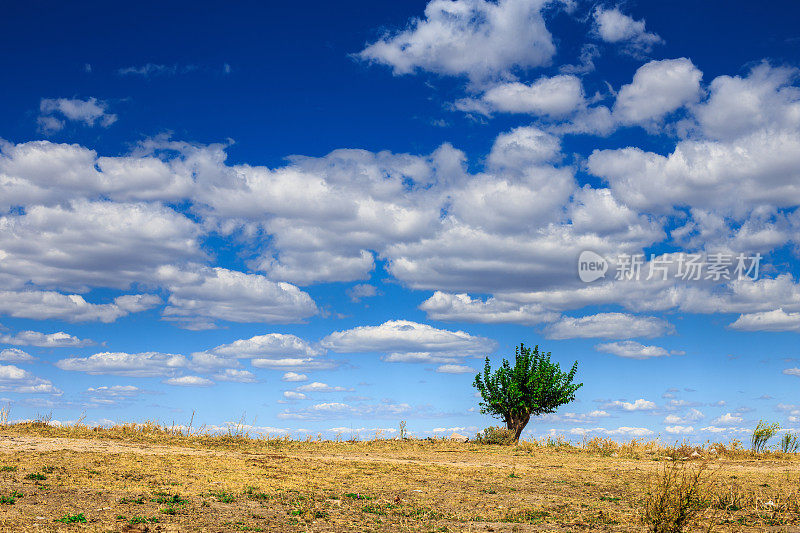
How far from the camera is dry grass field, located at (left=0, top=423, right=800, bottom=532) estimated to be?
12.7 meters

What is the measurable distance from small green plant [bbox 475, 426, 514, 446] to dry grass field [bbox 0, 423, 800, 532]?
14.9 ft

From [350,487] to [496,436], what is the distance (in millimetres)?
18097

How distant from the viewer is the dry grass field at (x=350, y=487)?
1274cm

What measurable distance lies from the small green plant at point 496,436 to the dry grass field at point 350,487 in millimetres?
4544

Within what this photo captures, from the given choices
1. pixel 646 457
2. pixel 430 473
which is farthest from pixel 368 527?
pixel 646 457

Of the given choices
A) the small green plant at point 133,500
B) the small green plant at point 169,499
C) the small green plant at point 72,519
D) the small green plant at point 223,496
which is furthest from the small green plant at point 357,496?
the small green plant at point 72,519

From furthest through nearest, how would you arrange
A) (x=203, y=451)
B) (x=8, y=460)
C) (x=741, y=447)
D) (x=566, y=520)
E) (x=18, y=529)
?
(x=741, y=447), (x=203, y=451), (x=8, y=460), (x=566, y=520), (x=18, y=529)

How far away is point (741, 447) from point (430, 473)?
1824 cm

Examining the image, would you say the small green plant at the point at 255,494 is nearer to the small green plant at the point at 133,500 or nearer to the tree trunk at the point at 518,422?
the small green plant at the point at 133,500

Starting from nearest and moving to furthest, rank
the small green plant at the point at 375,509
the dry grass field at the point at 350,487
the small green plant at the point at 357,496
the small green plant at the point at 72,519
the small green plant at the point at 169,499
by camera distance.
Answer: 1. the small green plant at the point at 72,519
2. the dry grass field at the point at 350,487
3. the small green plant at the point at 375,509
4. the small green plant at the point at 169,499
5. the small green plant at the point at 357,496

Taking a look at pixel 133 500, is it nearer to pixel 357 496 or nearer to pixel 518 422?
pixel 357 496

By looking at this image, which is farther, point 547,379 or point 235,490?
point 547,379

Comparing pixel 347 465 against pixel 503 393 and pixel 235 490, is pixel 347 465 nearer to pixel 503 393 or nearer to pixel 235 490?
pixel 235 490

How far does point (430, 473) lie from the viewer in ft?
68.6
